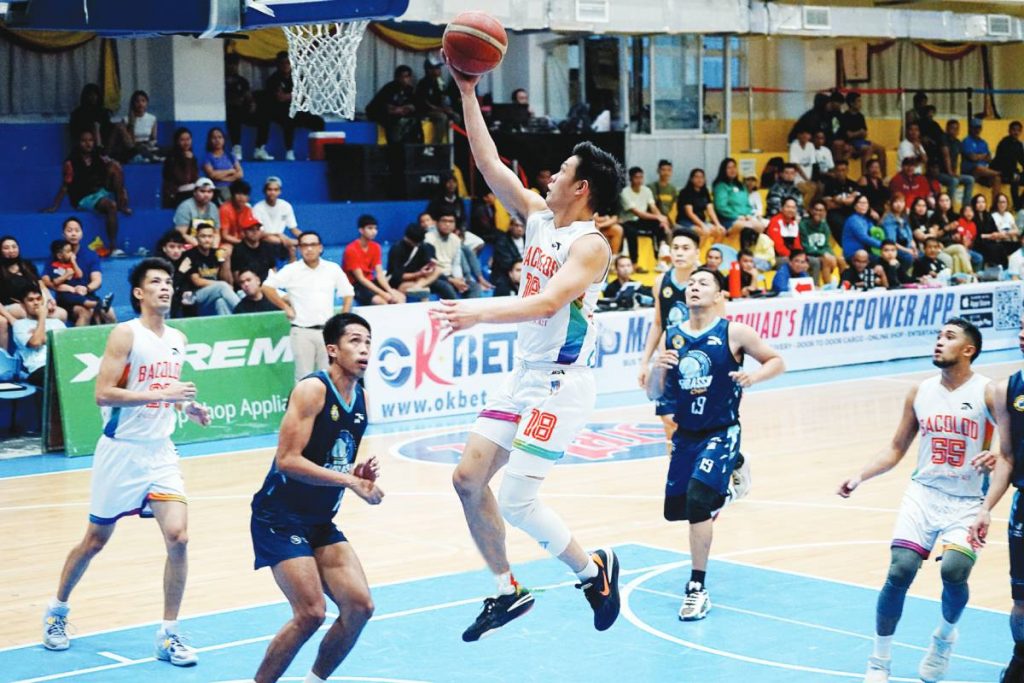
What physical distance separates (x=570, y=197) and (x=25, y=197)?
497 inches

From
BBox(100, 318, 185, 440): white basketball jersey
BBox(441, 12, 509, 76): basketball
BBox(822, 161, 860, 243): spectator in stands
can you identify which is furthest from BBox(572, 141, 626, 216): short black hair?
BBox(822, 161, 860, 243): spectator in stands

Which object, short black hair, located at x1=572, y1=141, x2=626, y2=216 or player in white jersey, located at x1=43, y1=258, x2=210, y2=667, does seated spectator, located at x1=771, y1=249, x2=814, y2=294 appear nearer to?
player in white jersey, located at x1=43, y1=258, x2=210, y2=667

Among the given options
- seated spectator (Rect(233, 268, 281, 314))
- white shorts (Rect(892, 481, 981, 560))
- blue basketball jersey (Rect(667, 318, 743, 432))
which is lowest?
white shorts (Rect(892, 481, 981, 560))

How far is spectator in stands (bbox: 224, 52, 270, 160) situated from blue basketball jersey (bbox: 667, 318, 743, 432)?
38.0 ft

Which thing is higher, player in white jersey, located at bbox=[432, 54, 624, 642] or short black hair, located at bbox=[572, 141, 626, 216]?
short black hair, located at bbox=[572, 141, 626, 216]

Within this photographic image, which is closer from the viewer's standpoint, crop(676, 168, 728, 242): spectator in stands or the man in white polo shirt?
the man in white polo shirt

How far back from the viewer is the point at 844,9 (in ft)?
74.3

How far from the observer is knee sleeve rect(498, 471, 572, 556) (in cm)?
626

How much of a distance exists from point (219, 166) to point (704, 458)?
10709mm

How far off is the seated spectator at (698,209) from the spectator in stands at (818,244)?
1.16 m

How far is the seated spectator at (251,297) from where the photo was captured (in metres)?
14.8

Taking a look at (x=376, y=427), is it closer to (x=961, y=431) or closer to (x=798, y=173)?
(x=961, y=431)

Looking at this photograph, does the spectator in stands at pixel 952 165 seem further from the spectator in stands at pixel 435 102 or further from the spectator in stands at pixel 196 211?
the spectator in stands at pixel 196 211

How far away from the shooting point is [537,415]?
6262 millimetres
